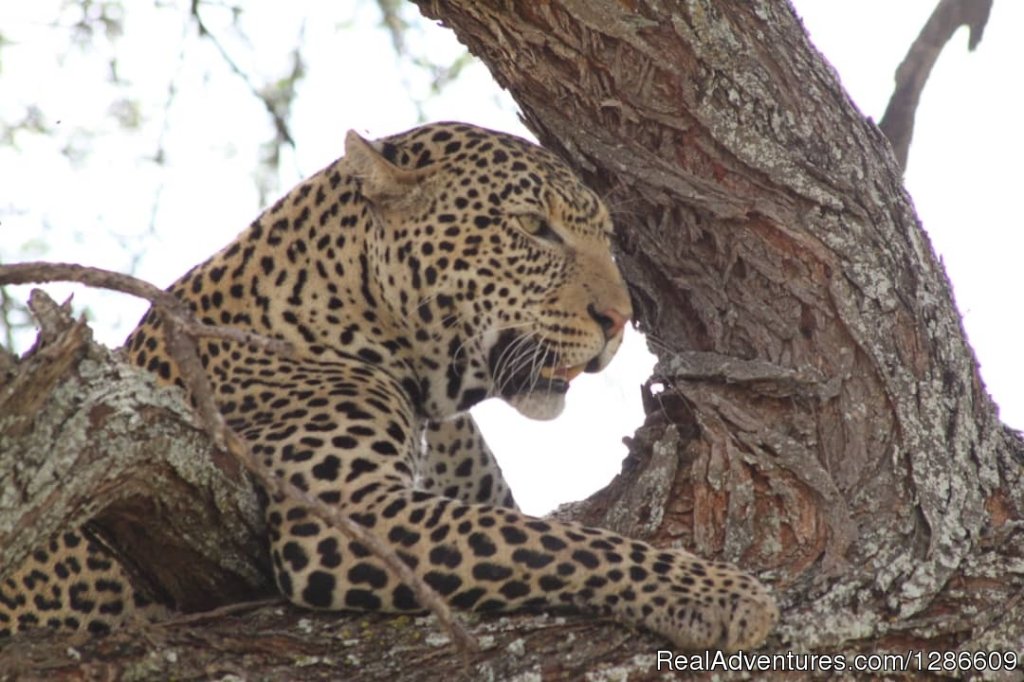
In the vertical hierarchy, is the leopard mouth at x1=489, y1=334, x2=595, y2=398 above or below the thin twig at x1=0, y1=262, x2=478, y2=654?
above

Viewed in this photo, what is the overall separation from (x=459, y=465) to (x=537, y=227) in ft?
3.30

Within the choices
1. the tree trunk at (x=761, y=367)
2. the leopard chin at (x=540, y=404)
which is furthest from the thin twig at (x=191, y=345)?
the leopard chin at (x=540, y=404)

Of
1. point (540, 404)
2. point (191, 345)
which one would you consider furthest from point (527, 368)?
point (191, 345)

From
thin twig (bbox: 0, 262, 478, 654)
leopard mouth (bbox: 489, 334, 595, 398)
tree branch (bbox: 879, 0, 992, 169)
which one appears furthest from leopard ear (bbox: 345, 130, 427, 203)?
thin twig (bbox: 0, 262, 478, 654)

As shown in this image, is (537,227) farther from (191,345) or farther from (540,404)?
(191,345)

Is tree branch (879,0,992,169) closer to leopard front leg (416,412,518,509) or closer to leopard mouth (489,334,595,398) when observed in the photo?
leopard mouth (489,334,595,398)

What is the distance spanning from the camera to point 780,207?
568cm

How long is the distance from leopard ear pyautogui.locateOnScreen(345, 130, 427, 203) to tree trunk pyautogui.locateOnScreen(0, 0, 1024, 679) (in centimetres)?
52

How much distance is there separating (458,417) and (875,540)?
2.07 m

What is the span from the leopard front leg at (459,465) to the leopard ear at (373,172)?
3.02 feet

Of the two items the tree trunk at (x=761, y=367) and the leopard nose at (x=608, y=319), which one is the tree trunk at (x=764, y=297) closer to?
the tree trunk at (x=761, y=367)

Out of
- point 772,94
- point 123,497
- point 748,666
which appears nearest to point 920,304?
point 772,94

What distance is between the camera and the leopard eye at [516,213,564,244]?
6137 millimetres

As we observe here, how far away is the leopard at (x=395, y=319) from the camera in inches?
211
